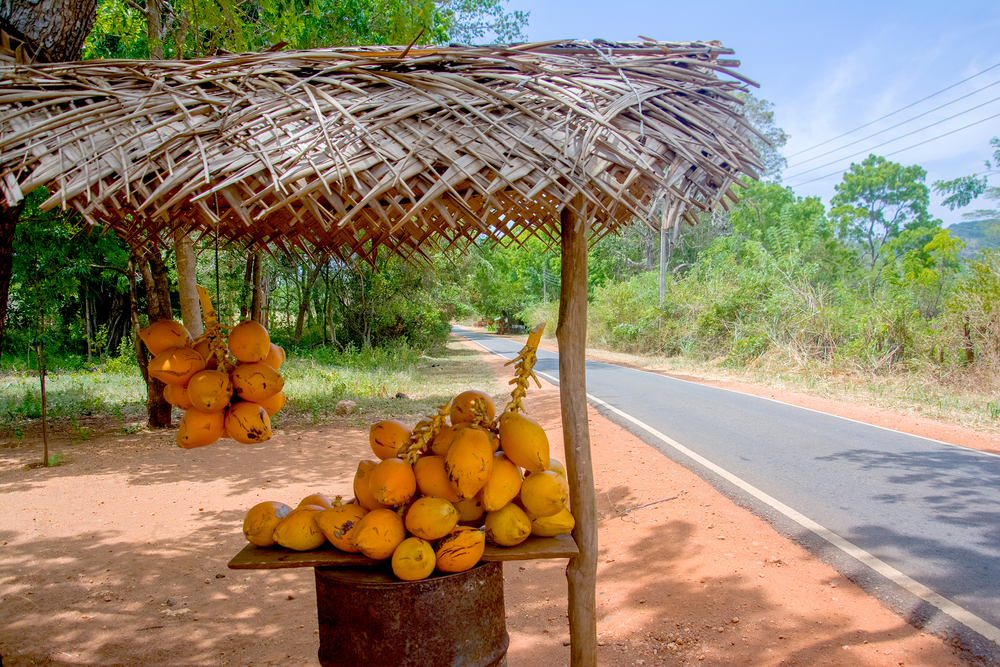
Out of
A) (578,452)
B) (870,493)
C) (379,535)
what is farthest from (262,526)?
(870,493)

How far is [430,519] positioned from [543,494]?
425mm

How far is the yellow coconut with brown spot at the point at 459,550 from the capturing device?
208cm

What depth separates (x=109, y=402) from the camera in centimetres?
1100

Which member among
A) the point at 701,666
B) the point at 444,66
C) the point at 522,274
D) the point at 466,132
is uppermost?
the point at 522,274

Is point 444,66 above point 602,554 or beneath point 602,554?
above

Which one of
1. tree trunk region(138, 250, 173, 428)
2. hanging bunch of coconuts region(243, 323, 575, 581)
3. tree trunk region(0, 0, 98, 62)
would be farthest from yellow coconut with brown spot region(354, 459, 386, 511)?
tree trunk region(138, 250, 173, 428)

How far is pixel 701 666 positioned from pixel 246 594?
9.46ft

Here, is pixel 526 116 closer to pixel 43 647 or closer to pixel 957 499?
pixel 43 647

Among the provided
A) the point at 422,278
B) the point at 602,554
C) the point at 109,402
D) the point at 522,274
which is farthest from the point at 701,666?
the point at 522,274

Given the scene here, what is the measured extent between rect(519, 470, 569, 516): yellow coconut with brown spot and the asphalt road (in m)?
2.51

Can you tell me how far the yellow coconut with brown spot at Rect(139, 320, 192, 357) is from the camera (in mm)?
2443

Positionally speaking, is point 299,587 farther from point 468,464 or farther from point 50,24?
point 50,24

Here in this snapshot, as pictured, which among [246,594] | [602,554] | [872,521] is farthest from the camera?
[872,521]

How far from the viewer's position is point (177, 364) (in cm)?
235
